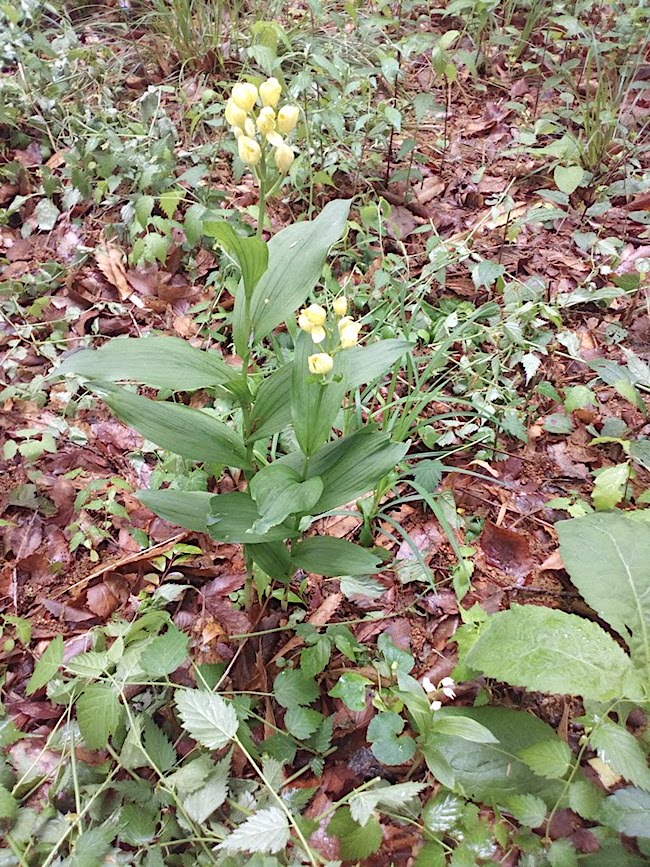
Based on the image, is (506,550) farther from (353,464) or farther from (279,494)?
(279,494)

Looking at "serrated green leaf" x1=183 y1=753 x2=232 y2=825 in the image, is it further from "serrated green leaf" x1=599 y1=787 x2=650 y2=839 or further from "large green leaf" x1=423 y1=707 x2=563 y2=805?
"serrated green leaf" x1=599 y1=787 x2=650 y2=839

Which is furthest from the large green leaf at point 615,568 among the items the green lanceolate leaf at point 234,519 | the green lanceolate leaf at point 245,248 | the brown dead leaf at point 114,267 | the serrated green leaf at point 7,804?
the brown dead leaf at point 114,267

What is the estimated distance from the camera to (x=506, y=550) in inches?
63.1

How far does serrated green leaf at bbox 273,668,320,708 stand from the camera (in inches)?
50.7

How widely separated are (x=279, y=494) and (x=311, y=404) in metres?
0.18

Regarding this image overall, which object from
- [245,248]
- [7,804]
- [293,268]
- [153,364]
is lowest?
[7,804]

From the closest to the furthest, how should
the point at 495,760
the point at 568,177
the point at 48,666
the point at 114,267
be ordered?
the point at 495,760, the point at 48,666, the point at 568,177, the point at 114,267

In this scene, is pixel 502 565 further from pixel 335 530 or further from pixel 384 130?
pixel 384 130

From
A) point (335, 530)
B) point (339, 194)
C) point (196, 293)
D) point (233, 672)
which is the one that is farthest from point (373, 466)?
point (339, 194)

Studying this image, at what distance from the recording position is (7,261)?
2320 millimetres

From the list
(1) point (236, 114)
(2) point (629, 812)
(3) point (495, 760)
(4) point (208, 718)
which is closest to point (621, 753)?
(2) point (629, 812)

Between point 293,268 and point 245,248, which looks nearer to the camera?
point 245,248

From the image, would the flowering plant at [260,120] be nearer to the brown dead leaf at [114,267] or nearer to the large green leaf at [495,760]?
the large green leaf at [495,760]

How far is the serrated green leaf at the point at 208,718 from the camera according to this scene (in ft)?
3.65
